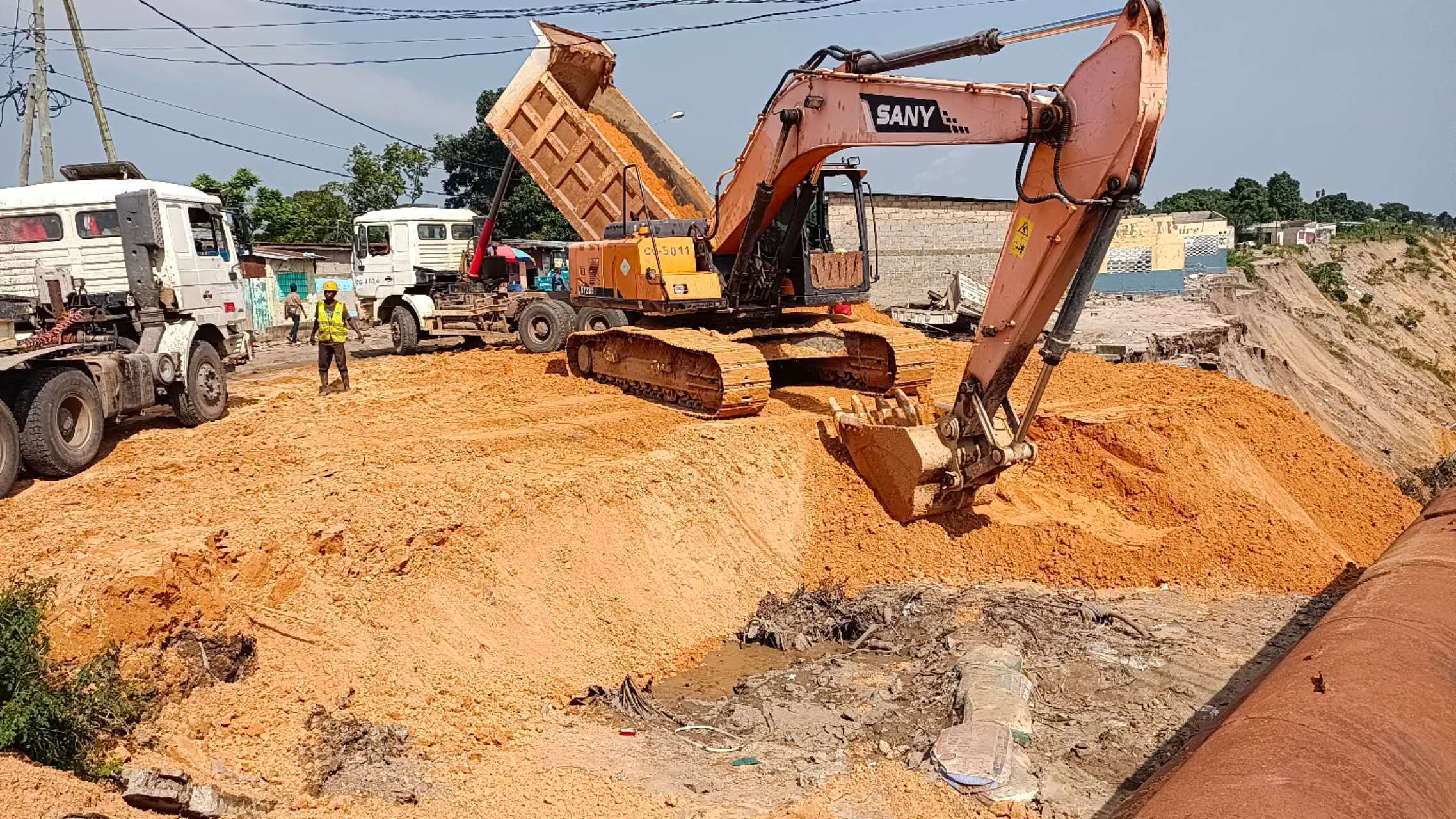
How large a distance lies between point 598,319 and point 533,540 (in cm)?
708

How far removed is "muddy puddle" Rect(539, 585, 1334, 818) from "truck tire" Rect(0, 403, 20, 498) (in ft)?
19.5

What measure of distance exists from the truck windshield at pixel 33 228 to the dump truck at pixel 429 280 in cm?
713

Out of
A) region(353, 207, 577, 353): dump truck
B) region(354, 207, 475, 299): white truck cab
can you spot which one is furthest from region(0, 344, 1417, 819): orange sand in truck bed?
region(354, 207, 475, 299): white truck cab

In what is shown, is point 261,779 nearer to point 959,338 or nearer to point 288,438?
point 288,438

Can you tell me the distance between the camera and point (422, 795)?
4523mm

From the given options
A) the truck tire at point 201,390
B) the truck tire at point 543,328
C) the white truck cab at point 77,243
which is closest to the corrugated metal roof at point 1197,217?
the truck tire at point 543,328

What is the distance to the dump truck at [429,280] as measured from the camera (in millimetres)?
17047

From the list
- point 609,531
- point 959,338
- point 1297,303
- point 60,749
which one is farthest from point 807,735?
point 1297,303

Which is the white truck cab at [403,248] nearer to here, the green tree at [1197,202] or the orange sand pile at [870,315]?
the orange sand pile at [870,315]

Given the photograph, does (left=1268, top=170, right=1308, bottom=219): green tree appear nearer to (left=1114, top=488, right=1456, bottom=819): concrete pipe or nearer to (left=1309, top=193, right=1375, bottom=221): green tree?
(left=1309, top=193, right=1375, bottom=221): green tree

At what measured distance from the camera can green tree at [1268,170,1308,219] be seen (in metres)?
77.9

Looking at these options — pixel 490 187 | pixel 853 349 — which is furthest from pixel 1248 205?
pixel 853 349

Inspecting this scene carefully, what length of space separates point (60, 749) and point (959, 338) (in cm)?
1588

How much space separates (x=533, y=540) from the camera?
7.01 m
